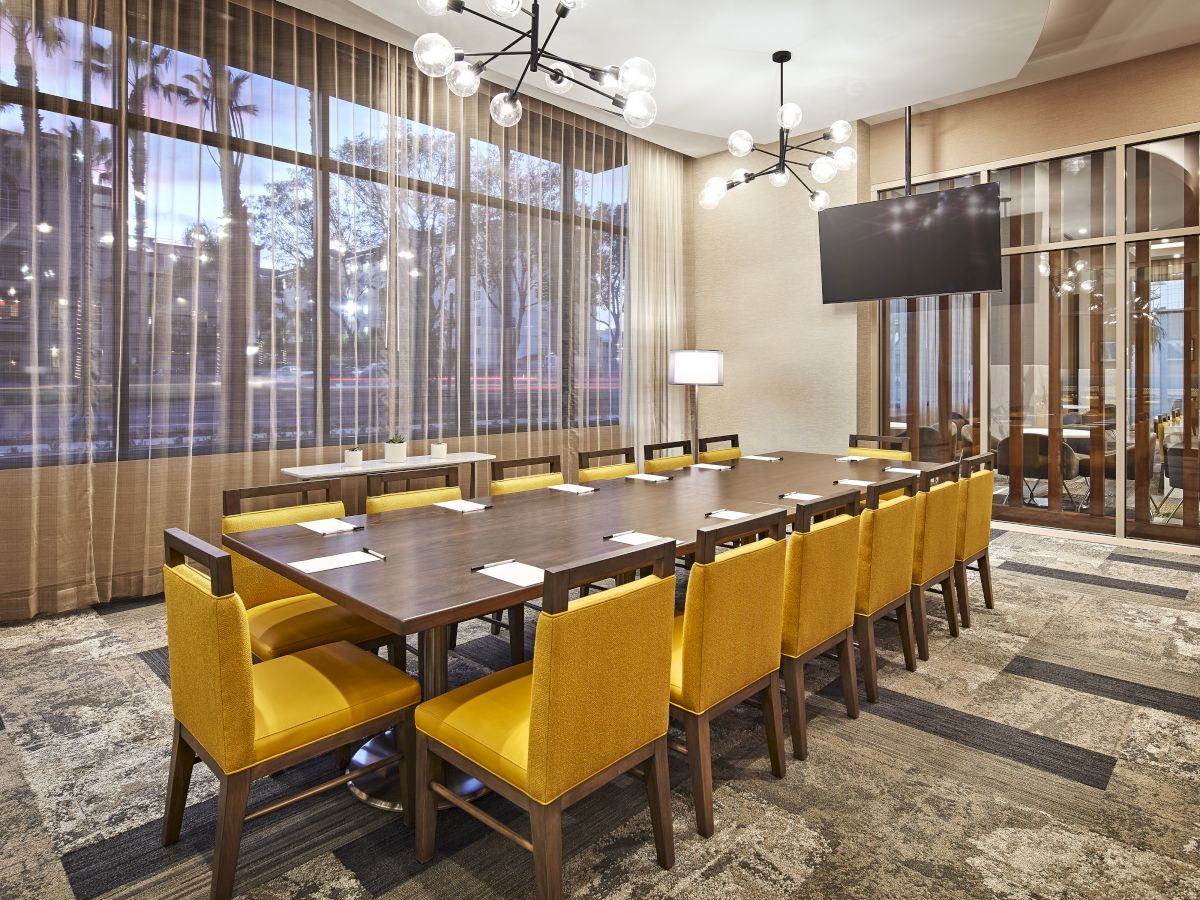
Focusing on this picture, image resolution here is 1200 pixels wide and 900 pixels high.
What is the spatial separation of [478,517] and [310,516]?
664 mm

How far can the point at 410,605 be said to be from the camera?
1799mm

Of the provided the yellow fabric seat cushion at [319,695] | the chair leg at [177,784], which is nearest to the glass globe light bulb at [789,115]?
the yellow fabric seat cushion at [319,695]

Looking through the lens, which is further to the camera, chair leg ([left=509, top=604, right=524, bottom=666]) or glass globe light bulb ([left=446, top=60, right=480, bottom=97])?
chair leg ([left=509, top=604, right=524, bottom=666])

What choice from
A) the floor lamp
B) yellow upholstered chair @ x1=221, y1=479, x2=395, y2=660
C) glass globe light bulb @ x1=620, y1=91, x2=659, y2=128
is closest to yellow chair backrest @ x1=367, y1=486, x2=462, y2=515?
yellow upholstered chair @ x1=221, y1=479, x2=395, y2=660

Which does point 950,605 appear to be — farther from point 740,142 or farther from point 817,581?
point 740,142

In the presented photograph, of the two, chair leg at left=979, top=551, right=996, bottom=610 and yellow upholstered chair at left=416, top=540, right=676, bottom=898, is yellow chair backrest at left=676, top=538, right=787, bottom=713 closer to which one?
yellow upholstered chair at left=416, top=540, right=676, bottom=898

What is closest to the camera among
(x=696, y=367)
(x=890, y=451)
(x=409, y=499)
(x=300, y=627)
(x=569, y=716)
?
(x=569, y=716)

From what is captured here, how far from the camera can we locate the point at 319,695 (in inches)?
76.3

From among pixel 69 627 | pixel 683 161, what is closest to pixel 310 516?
pixel 69 627

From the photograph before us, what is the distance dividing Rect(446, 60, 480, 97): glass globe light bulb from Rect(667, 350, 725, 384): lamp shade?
4051mm

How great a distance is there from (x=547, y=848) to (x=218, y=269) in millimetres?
4145

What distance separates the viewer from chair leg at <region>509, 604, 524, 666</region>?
3.24 metres

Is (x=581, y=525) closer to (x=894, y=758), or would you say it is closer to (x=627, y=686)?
(x=627, y=686)

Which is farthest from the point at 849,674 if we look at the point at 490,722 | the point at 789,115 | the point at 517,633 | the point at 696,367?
the point at 696,367
